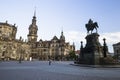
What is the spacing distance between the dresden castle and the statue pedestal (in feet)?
201

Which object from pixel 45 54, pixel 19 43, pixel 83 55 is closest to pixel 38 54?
pixel 45 54

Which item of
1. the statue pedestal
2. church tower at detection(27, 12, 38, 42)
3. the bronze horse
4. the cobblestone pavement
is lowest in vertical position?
the cobblestone pavement

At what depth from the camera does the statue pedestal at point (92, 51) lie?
33125mm

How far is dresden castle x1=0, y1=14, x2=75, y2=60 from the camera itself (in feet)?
302

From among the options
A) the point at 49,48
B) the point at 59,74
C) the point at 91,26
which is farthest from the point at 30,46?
the point at 59,74

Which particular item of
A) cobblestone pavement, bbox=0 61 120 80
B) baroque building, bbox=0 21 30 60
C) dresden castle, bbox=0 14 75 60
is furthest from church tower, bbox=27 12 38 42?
cobblestone pavement, bbox=0 61 120 80

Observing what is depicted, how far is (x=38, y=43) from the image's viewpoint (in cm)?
13062

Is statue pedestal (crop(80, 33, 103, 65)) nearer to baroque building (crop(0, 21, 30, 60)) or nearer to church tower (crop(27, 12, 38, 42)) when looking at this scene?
baroque building (crop(0, 21, 30, 60))

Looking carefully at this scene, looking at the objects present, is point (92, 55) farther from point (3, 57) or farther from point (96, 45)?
point (3, 57)

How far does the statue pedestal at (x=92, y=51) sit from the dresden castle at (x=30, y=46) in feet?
201

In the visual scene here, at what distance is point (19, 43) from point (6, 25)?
1702 cm

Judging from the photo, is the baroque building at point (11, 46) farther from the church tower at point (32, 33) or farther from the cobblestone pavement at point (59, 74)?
the cobblestone pavement at point (59, 74)

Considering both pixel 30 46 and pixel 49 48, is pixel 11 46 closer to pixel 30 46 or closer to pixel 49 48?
pixel 30 46

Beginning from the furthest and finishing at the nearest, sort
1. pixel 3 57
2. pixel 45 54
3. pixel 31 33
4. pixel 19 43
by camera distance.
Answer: pixel 31 33 < pixel 45 54 < pixel 19 43 < pixel 3 57
